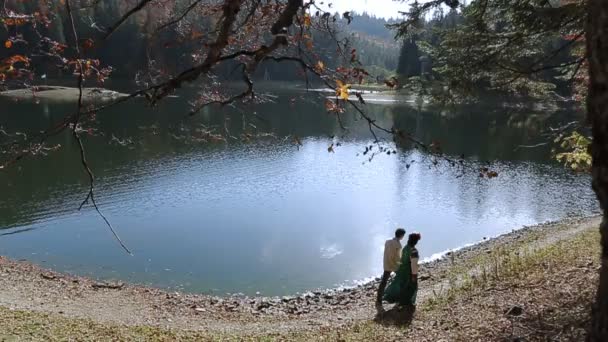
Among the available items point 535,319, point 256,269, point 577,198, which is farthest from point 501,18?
point 577,198

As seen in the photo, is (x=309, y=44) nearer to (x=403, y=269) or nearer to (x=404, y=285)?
→ (x=403, y=269)

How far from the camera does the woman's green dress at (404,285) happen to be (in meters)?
8.97

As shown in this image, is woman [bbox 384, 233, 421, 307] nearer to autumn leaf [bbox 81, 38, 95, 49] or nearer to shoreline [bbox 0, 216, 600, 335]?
shoreline [bbox 0, 216, 600, 335]

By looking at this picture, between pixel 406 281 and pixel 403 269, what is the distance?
0.72ft

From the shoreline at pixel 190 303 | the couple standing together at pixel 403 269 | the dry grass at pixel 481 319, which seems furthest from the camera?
the shoreline at pixel 190 303

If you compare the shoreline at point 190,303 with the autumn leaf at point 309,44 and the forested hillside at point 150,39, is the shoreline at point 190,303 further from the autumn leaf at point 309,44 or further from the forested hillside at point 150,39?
the autumn leaf at point 309,44

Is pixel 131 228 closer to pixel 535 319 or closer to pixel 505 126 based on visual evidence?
pixel 535 319

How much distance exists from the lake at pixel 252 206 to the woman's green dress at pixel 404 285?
1883 mm

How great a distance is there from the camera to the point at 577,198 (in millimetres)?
23688

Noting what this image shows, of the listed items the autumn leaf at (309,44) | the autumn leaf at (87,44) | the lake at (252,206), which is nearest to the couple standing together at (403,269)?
the lake at (252,206)

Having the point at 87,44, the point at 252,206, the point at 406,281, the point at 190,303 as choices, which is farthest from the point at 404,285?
the point at 252,206

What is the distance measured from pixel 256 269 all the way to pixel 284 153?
19.4 meters

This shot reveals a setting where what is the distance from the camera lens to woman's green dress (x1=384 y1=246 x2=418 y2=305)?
29.4 ft

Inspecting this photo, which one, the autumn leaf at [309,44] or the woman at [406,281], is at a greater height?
the autumn leaf at [309,44]
